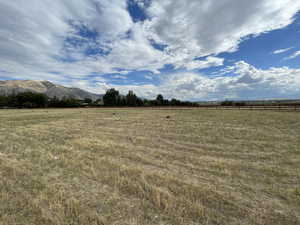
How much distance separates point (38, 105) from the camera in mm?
70438

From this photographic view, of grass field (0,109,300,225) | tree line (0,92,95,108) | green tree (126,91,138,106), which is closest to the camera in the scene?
grass field (0,109,300,225)

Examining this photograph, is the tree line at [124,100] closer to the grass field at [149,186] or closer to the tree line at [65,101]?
the tree line at [65,101]

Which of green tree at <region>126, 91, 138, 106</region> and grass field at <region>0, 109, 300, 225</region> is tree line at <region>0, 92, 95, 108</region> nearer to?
green tree at <region>126, 91, 138, 106</region>

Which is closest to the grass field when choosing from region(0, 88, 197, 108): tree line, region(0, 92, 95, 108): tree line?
region(0, 88, 197, 108): tree line

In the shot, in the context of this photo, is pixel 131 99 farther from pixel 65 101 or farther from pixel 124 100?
pixel 65 101

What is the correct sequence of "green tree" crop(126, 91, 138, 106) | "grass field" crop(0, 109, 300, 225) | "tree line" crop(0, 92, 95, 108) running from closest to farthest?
"grass field" crop(0, 109, 300, 225)
"tree line" crop(0, 92, 95, 108)
"green tree" crop(126, 91, 138, 106)

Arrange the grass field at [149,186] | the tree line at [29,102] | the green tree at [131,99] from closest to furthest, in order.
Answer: the grass field at [149,186] → the tree line at [29,102] → the green tree at [131,99]

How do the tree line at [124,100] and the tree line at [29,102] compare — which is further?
the tree line at [124,100]

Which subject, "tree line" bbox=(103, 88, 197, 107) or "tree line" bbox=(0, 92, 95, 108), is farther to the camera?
"tree line" bbox=(103, 88, 197, 107)

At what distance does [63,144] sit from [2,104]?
91.1m

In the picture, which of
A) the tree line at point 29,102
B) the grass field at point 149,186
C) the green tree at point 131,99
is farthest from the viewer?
the green tree at point 131,99

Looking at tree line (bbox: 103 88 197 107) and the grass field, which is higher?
tree line (bbox: 103 88 197 107)

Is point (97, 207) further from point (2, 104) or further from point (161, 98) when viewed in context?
point (2, 104)

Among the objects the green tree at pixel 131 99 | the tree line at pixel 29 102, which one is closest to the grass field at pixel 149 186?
the green tree at pixel 131 99
